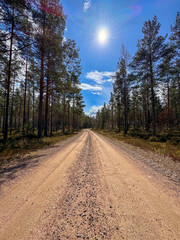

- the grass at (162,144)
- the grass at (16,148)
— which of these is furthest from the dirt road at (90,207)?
the grass at (162,144)

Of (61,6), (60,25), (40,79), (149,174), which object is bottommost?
(149,174)

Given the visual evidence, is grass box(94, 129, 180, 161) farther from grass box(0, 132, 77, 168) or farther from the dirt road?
grass box(0, 132, 77, 168)

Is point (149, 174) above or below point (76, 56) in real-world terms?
below

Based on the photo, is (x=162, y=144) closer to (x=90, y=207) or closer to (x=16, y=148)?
(x=90, y=207)

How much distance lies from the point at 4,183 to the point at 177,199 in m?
4.92

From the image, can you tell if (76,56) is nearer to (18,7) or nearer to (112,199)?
(18,7)

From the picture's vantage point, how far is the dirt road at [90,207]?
1513mm

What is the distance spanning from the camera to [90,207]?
81.2 inches

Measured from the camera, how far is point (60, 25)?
11.1 m

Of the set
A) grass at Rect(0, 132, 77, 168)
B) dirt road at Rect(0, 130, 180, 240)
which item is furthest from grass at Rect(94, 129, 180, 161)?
grass at Rect(0, 132, 77, 168)

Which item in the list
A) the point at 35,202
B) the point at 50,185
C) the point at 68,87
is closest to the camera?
the point at 35,202

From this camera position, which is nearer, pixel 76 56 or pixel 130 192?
pixel 130 192

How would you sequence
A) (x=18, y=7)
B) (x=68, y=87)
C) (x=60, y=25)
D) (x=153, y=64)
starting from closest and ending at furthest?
(x=18, y=7), (x=60, y=25), (x=68, y=87), (x=153, y=64)

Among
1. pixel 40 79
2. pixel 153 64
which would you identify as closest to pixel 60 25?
pixel 40 79
